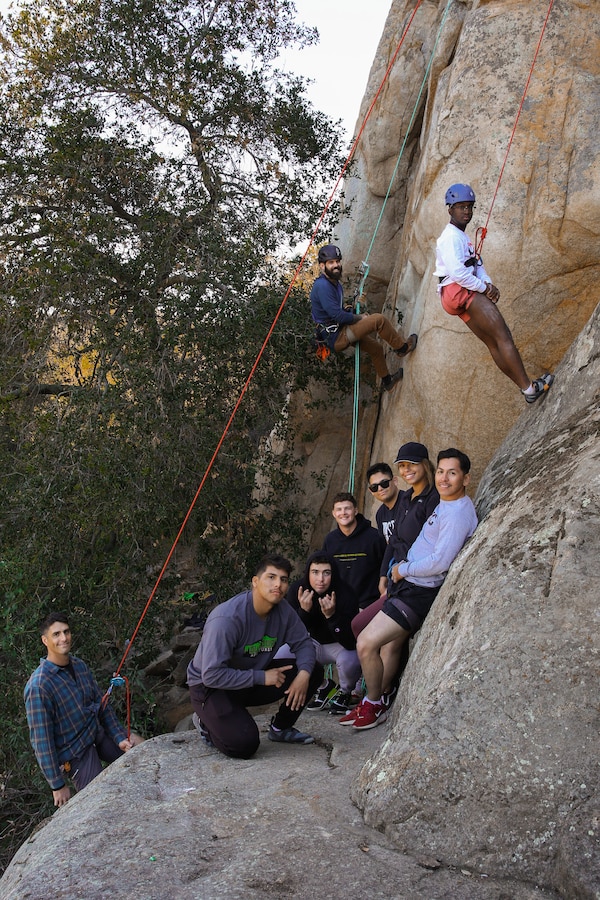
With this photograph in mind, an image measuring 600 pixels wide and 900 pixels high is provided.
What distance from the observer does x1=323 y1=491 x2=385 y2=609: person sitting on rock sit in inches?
258

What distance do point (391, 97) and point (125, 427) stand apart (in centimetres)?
525

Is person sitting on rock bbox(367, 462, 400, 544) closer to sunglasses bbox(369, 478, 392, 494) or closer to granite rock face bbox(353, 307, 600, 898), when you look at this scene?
sunglasses bbox(369, 478, 392, 494)

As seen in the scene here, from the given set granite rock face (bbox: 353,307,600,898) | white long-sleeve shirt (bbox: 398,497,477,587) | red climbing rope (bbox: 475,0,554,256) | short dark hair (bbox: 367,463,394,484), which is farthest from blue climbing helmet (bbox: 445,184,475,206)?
granite rock face (bbox: 353,307,600,898)

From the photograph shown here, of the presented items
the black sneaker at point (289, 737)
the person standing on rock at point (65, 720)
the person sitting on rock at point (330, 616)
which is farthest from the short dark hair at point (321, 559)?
the person standing on rock at point (65, 720)

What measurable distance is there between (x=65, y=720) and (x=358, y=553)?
2.42 metres

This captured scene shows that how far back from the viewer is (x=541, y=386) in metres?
6.03

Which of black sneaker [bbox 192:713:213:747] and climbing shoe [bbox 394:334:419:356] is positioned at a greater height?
climbing shoe [bbox 394:334:419:356]

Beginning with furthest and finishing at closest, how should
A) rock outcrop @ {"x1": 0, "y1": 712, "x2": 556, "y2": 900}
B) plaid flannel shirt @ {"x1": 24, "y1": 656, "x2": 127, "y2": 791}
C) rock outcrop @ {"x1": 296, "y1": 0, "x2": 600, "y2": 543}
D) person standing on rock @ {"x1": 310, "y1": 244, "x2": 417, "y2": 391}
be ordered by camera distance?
person standing on rock @ {"x1": 310, "y1": 244, "x2": 417, "y2": 391} → rock outcrop @ {"x1": 296, "y1": 0, "x2": 600, "y2": 543} → plaid flannel shirt @ {"x1": 24, "y1": 656, "x2": 127, "y2": 791} → rock outcrop @ {"x1": 0, "y1": 712, "x2": 556, "y2": 900}

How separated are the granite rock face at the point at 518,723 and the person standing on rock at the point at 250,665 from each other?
3.37ft

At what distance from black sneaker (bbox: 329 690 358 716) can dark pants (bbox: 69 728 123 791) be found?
5.10 ft

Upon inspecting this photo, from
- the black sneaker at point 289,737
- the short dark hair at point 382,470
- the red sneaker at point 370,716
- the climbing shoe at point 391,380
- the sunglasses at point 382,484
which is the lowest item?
the black sneaker at point 289,737

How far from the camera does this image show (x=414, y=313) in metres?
8.95

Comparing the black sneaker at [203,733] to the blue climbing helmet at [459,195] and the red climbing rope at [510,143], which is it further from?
the red climbing rope at [510,143]

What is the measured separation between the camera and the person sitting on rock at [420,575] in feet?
17.2
